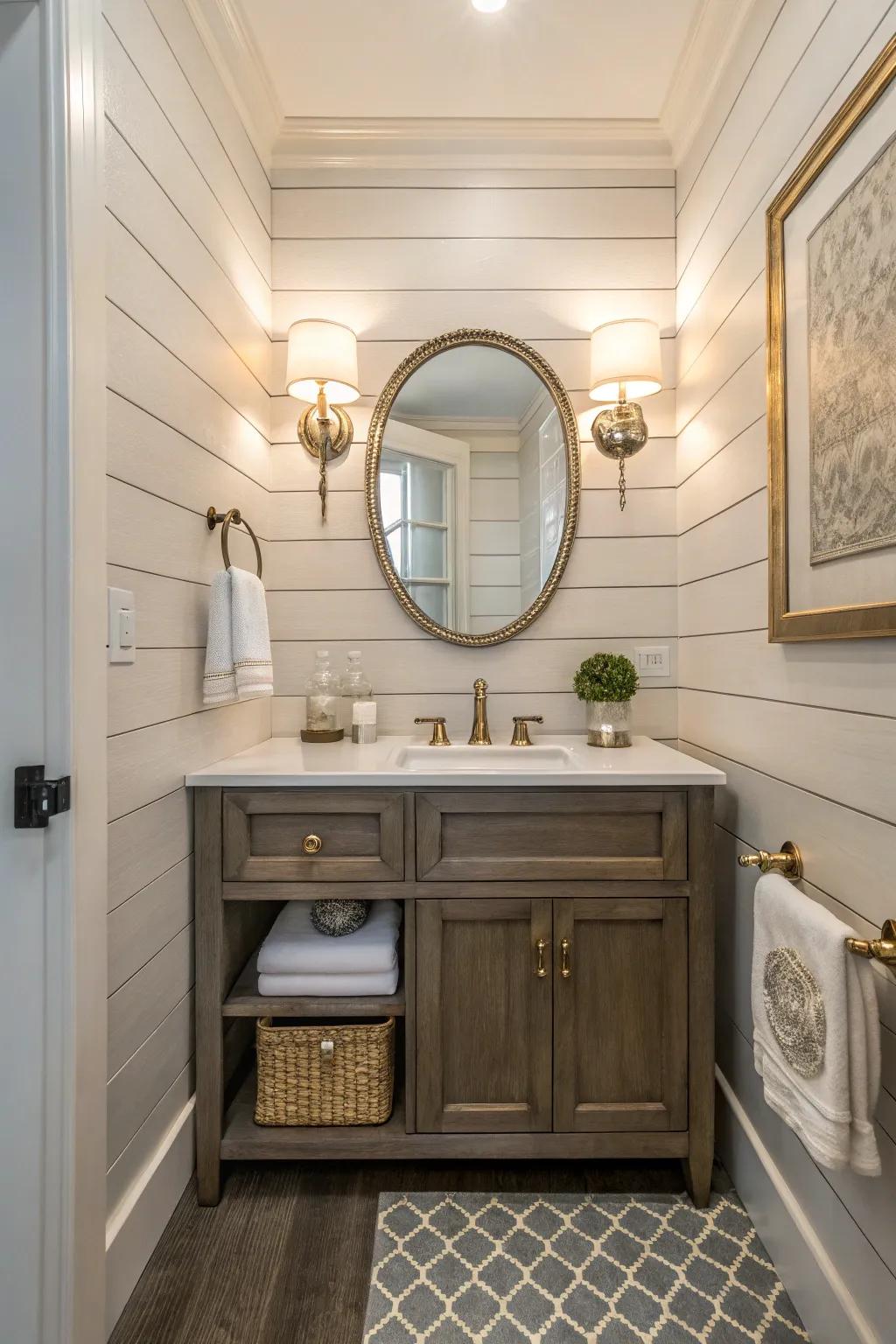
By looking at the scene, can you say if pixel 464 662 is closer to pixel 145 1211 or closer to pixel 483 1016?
pixel 483 1016

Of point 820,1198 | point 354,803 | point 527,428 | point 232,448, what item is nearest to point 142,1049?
point 354,803

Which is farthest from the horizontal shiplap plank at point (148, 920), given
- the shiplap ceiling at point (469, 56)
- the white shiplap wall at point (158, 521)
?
the shiplap ceiling at point (469, 56)

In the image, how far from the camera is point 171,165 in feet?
4.51

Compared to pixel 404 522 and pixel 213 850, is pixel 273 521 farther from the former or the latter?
pixel 213 850

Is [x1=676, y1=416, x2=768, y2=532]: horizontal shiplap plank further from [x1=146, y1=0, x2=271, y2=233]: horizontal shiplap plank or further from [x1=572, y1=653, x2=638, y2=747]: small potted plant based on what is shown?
[x1=146, y1=0, x2=271, y2=233]: horizontal shiplap plank

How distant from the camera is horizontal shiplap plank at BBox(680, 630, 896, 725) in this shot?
39.9 inches

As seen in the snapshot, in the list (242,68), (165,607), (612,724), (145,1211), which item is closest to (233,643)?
(165,607)

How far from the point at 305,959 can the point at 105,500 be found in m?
0.97

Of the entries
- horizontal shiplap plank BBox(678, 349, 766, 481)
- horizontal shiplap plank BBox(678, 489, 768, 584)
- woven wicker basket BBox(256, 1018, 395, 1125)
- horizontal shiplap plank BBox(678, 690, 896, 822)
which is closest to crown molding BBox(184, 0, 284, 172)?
horizontal shiplap plank BBox(678, 349, 766, 481)

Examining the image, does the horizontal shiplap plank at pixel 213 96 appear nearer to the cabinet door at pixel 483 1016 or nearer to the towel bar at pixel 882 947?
the cabinet door at pixel 483 1016

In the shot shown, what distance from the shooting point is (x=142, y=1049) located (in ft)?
4.16

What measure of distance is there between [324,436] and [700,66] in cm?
126

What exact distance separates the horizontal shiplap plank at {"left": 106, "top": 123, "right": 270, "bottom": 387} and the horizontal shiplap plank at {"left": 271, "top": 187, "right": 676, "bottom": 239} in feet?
1.16

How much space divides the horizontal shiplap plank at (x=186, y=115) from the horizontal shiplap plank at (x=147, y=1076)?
173 cm
